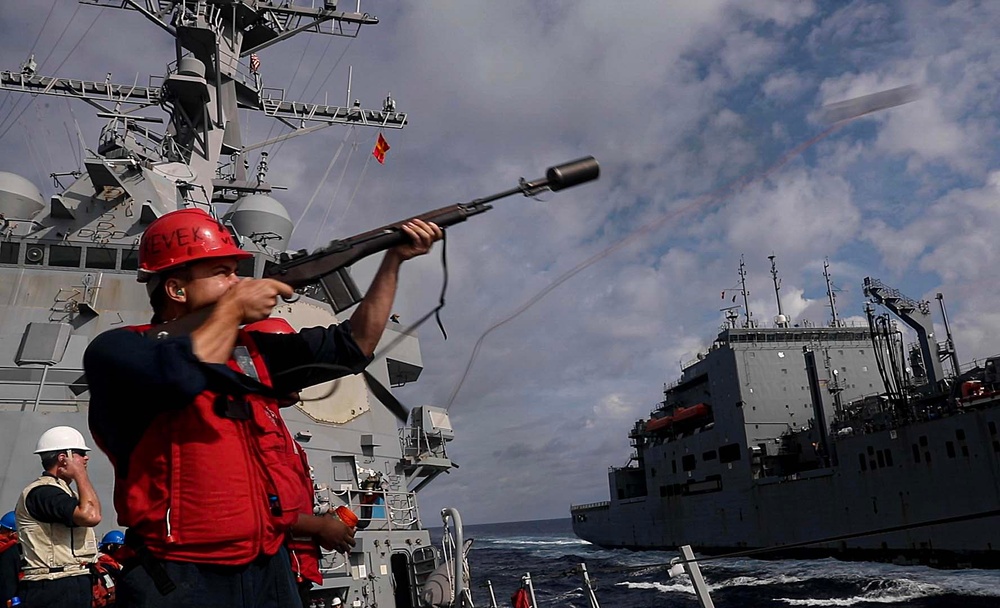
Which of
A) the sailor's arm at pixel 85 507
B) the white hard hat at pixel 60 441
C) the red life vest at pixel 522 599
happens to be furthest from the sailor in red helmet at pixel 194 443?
the red life vest at pixel 522 599

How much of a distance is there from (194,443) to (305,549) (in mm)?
1037

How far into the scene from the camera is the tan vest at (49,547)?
3.61m

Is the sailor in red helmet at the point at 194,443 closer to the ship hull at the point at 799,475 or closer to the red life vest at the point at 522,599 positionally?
the red life vest at the point at 522,599

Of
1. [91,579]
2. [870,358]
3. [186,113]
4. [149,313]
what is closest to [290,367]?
[91,579]

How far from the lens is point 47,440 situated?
11.5ft

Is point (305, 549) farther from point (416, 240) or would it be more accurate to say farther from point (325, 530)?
point (416, 240)

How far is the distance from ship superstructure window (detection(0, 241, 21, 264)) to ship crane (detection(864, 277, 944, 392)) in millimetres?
30621

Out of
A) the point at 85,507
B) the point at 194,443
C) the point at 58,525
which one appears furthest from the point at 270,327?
the point at 58,525

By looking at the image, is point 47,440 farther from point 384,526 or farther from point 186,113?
point 186,113

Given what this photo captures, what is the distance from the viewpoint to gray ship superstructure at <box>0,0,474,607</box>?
8102 mm

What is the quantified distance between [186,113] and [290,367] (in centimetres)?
1290

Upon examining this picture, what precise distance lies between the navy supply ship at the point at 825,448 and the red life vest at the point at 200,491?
828 inches

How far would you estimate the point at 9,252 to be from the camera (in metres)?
9.62

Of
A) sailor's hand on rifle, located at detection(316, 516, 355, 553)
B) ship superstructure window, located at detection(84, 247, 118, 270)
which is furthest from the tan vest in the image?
ship superstructure window, located at detection(84, 247, 118, 270)
